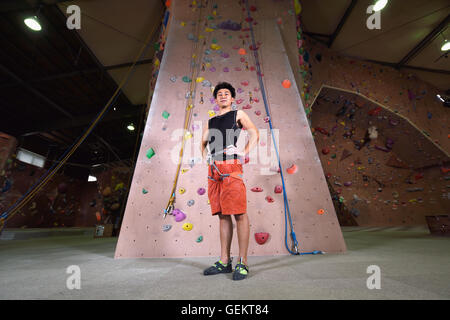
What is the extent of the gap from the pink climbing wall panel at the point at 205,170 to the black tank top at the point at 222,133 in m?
0.19

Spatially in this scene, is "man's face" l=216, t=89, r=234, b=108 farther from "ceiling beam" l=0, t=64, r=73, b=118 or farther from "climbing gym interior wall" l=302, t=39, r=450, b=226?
"ceiling beam" l=0, t=64, r=73, b=118

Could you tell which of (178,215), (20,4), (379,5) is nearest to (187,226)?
(178,215)

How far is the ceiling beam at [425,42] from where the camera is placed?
3922 mm

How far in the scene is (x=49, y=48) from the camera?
4027mm

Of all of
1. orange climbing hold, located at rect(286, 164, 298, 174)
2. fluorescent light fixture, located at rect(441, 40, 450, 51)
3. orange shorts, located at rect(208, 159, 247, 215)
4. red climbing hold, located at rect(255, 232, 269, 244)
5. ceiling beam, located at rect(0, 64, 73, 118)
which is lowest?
red climbing hold, located at rect(255, 232, 269, 244)

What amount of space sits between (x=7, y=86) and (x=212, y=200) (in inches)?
265

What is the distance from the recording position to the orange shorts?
112 centimetres

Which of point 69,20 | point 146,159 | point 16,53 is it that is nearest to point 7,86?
point 16,53

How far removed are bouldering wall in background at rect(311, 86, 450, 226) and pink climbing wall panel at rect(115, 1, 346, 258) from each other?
3.36 m

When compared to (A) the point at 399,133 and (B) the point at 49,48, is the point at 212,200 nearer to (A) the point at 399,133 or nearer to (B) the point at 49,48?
(B) the point at 49,48

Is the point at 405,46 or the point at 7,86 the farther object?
the point at 7,86

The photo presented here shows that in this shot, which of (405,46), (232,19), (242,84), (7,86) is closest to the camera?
(242,84)

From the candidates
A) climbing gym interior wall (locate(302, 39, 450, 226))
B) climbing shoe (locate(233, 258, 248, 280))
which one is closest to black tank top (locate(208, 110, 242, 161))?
climbing shoe (locate(233, 258, 248, 280))

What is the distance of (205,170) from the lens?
6.44ft
